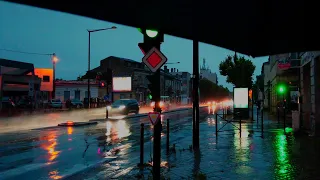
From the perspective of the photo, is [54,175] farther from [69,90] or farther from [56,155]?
[69,90]

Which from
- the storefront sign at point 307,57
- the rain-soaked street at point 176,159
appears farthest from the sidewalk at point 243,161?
the storefront sign at point 307,57

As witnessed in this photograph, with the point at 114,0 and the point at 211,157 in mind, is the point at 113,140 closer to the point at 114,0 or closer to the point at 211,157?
the point at 211,157

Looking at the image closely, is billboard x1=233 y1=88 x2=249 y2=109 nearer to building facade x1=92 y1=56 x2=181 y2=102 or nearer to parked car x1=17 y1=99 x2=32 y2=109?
parked car x1=17 y1=99 x2=32 y2=109

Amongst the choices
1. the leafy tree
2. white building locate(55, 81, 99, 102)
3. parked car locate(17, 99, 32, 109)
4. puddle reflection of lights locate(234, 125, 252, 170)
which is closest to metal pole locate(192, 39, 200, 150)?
puddle reflection of lights locate(234, 125, 252, 170)

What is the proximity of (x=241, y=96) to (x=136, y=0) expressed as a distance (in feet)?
77.1

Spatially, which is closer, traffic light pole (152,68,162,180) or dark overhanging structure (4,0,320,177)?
dark overhanging structure (4,0,320,177)

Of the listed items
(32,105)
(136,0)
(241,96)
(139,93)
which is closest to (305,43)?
(136,0)

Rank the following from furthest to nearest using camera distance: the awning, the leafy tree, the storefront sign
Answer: the leafy tree < the storefront sign < the awning

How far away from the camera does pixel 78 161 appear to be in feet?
37.4

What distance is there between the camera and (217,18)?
A: 8695 mm

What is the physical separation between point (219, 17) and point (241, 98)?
21.1 m

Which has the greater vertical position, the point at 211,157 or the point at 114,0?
the point at 114,0

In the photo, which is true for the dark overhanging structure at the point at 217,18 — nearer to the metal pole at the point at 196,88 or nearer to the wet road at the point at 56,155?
the metal pole at the point at 196,88

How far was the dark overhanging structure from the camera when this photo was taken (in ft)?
21.9
